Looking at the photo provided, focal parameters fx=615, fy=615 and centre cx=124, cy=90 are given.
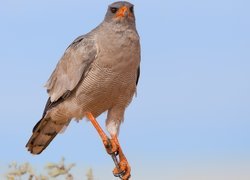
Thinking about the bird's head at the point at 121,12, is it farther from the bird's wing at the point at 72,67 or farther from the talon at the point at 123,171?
the talon at the point at 123,171

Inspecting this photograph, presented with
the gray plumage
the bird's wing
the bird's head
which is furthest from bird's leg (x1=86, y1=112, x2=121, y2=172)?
the bird's head

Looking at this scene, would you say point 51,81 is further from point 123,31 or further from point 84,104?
point 123,31

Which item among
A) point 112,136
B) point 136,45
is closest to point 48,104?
point 112,136

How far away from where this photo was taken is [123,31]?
7.00m

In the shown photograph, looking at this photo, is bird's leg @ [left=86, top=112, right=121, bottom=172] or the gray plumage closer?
the gray plumage

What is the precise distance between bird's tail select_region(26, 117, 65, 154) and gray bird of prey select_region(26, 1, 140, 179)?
80mm

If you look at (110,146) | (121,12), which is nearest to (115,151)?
(110,146)

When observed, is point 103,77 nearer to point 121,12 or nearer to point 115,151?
point 121,12

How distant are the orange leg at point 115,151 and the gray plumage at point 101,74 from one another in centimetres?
14

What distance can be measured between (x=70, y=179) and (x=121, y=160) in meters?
1.15

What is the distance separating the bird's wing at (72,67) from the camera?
23.4 ft

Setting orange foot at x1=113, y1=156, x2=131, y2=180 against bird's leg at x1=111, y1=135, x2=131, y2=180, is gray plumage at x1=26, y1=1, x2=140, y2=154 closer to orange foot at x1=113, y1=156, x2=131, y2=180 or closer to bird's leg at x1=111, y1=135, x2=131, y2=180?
bird's leg at x1=111, y1=135, x2=131, y2=180

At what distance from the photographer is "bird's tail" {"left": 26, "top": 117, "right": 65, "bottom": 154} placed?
7.90m

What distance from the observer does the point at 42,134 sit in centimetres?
802
